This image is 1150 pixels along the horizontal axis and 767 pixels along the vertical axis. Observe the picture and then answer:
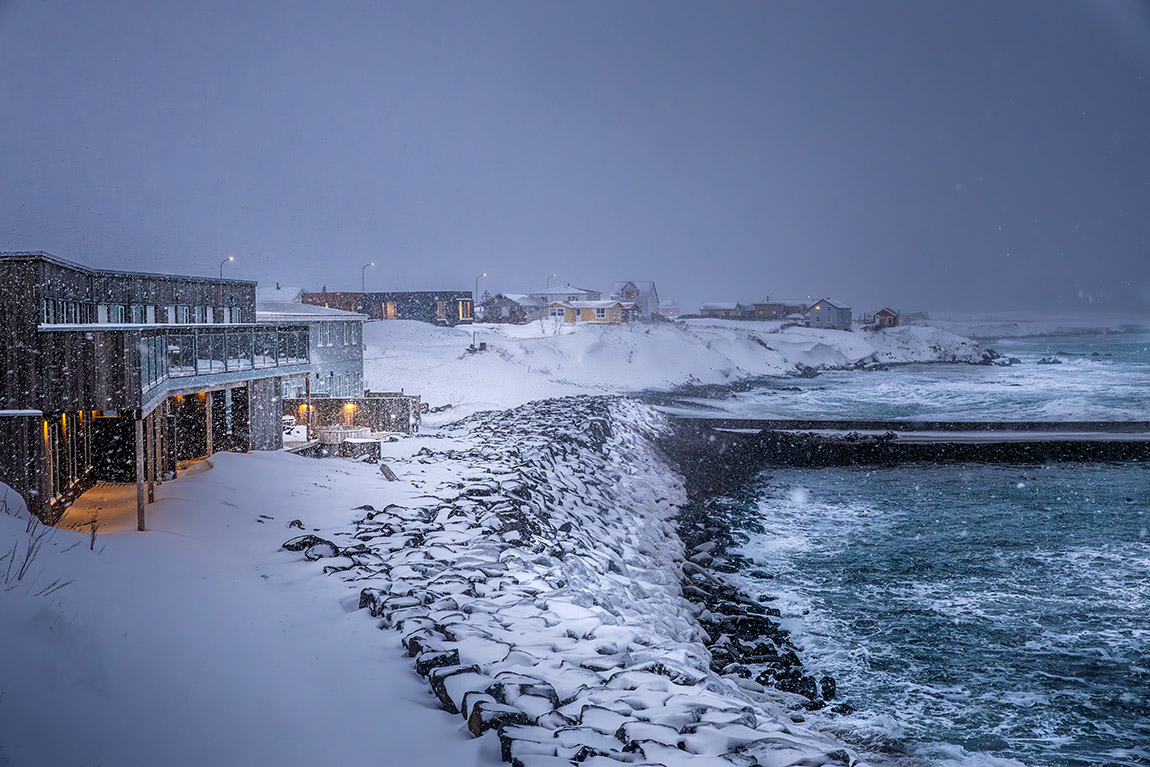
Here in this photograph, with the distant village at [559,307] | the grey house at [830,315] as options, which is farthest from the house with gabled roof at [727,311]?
the grey house at [830,315]

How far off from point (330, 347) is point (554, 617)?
29228mm

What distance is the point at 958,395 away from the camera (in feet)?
197

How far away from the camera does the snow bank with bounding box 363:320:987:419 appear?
45438 millimetres

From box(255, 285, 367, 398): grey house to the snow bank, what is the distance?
465 cm

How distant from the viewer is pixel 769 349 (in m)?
86.6

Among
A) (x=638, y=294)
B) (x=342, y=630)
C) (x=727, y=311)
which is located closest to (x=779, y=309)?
(x=727, y=311)

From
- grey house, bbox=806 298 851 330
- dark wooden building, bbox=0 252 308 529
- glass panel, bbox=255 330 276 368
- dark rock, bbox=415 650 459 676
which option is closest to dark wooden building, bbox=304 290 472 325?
dark wooden building, bbox=0 252 308 529

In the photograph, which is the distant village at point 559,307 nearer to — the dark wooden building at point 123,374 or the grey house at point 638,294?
the grey house at point 638,294

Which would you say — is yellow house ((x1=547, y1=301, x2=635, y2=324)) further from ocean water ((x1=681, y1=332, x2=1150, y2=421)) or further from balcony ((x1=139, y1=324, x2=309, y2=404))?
balcony ((x1=139, y1=324, x2=309, y2=404))

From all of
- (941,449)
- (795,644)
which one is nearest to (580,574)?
(795,644)

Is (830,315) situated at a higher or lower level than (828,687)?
higher

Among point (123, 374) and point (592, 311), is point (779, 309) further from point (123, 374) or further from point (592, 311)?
point (123, 374)

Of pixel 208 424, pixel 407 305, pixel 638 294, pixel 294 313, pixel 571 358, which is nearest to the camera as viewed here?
pixel 208 424

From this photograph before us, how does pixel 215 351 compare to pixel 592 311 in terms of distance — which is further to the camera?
pixel 592 311
